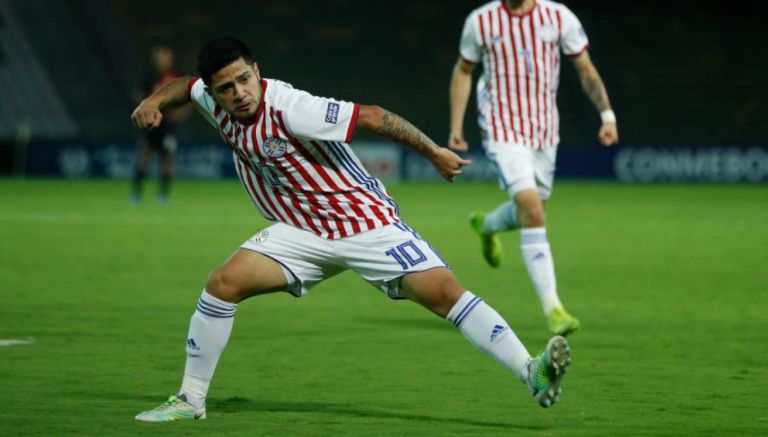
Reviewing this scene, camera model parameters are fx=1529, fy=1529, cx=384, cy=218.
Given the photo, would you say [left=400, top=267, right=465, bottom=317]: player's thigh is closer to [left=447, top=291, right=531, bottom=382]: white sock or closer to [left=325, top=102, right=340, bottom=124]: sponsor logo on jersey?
[left=447, top=291, right=531, bottom=382]: white sock

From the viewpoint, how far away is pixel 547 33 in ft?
33.7

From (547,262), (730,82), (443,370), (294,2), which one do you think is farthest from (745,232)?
(294,2)

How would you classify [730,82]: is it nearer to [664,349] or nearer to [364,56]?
[364,56]

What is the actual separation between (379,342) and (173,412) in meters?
2.81

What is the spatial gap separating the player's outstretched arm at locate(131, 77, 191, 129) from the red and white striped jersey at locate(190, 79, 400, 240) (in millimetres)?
109

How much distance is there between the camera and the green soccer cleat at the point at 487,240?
11875mm

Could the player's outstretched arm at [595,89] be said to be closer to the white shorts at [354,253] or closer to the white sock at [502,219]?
the white sock at [502,219]

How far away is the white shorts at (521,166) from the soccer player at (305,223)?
331 centimetres

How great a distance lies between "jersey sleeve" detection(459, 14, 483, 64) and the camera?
10344 millimetres

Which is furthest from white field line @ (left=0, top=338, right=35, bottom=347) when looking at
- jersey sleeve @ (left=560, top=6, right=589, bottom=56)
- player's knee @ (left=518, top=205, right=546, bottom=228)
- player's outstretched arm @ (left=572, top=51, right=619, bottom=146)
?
jersey sleeve @ (left=560, top=6, right=589, bottom=56)

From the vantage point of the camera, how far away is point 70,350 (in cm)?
879

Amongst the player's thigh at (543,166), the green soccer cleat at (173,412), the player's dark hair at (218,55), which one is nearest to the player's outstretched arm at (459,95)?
the player's thigh at (543,166)

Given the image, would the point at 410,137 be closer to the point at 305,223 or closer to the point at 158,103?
the point at 305,223

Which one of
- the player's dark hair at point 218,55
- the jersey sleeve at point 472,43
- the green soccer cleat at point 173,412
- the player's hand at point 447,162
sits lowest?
the green soccer cleat at point 173,412
